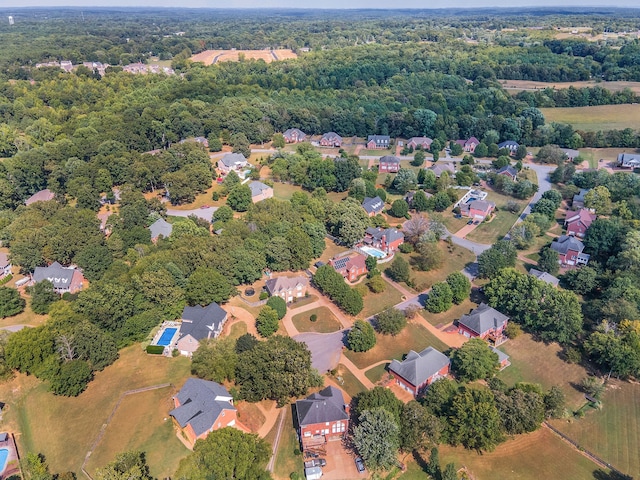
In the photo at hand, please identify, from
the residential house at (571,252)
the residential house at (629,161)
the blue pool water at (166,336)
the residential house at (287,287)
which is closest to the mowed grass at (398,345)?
the residential house at (287,287)

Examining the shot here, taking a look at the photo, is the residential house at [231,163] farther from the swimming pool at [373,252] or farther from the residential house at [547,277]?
the residential house at [547,277]

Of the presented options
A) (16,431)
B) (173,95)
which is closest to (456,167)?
(173,95)

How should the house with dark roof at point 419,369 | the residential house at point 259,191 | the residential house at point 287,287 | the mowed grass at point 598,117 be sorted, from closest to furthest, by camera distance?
1. the house with dark roof at point 419,369
2. the residential house at point 287,287
3. the residential house at point 259,191
4. the mowed grass at point 598,117

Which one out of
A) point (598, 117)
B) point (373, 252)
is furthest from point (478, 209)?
point (598, 117)

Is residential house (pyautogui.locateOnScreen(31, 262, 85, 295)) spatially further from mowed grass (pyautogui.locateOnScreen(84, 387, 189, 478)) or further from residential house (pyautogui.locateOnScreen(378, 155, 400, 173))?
residential house (pyautogui.locateOnScreen(378, 155, 400, 173))

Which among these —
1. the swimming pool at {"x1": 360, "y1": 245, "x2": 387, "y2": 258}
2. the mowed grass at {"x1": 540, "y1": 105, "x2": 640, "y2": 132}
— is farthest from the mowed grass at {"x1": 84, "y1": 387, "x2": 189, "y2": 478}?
the mowed grass at {"x1": 540, "y1": 105, "x2": 640, "y2": 132}

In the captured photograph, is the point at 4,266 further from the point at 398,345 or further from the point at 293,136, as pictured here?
the point at 293,136
